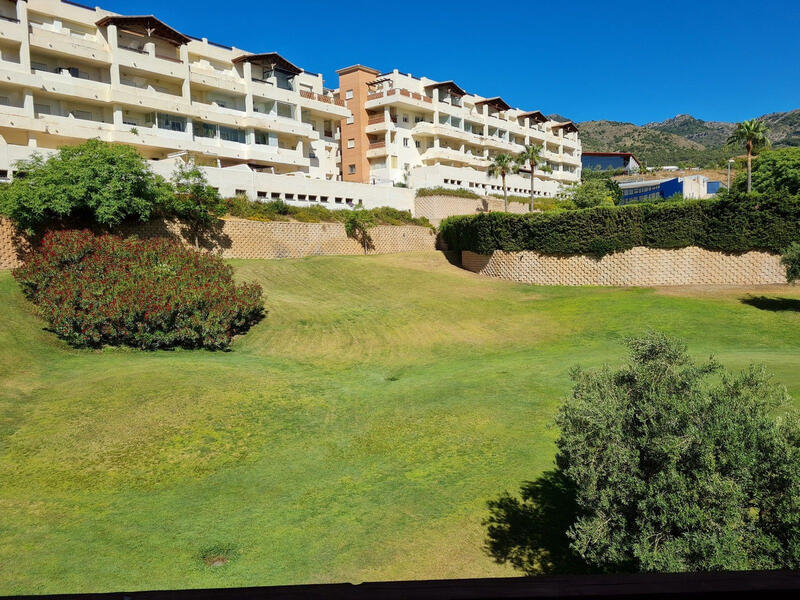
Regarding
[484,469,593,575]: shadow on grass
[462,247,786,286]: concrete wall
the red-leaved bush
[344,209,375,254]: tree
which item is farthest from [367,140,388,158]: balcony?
[484,469,593,575]: shadow on grass

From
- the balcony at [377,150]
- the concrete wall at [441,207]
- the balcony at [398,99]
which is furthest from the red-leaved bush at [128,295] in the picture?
the balcony at [398,99]

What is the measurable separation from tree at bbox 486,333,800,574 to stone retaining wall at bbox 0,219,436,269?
33026mm

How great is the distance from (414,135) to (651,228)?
127 ft

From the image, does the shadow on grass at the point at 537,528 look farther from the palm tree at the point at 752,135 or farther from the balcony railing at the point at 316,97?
the balcony railing at the point at 316,97

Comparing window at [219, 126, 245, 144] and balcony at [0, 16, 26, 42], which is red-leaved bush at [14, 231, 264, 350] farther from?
window at [219, 126, 245, 144]

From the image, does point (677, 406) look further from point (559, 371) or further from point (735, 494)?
point (559, 371)

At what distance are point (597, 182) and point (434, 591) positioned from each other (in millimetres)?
84085

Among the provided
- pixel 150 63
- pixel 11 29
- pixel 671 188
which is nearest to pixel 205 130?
pixel 150 63

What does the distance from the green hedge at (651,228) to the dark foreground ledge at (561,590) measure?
42.9 m

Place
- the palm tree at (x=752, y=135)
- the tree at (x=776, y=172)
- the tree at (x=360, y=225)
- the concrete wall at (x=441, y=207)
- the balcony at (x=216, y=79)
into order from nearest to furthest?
1. the tree at (x=360, y=225)
2. the balcony at (x=216, y=79)
3. the palm tree at (x=752, y=135)
4. the concrete wall at (x=441, y=207)
5. the tree at (x=776, y=172)

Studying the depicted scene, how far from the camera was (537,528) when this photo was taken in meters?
11.5

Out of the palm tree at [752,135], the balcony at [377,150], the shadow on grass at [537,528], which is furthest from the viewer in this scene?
the balcony at [377,150]

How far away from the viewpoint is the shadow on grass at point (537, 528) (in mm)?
10375

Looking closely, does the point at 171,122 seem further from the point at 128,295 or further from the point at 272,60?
the point at 128,295
